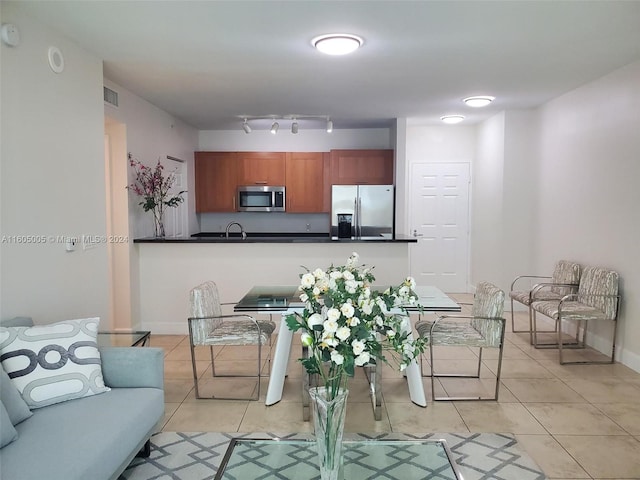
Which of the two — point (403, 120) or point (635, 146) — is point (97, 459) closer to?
point (635, 146)

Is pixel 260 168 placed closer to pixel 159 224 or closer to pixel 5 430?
pixel 159 224

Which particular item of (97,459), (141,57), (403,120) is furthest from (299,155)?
(97,459)

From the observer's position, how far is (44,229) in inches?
118

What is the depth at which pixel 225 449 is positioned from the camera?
268 centimetres

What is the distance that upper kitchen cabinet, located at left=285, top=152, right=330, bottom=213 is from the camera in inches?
277

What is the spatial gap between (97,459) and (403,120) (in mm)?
5509

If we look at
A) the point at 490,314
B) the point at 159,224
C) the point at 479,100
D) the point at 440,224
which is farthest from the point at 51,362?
the point at 440,224

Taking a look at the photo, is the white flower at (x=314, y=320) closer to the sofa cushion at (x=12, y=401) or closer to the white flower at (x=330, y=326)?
the white flower at (x=330, y=326)

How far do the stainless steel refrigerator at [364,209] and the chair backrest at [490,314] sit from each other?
3.01m

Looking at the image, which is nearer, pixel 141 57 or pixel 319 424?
pixel 319 424

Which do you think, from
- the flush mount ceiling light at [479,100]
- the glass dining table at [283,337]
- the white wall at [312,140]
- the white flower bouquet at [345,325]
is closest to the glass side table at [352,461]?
the white flower bouquet at [345,325]

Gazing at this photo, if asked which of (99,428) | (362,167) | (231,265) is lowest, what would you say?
(99,428)

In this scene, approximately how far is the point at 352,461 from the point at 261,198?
5454mm

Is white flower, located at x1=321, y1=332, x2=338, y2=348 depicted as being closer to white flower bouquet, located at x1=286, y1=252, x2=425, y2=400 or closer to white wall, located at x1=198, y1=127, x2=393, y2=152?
white flower bouquet, located at x1=286, y1=252, x2=425, y2=400
